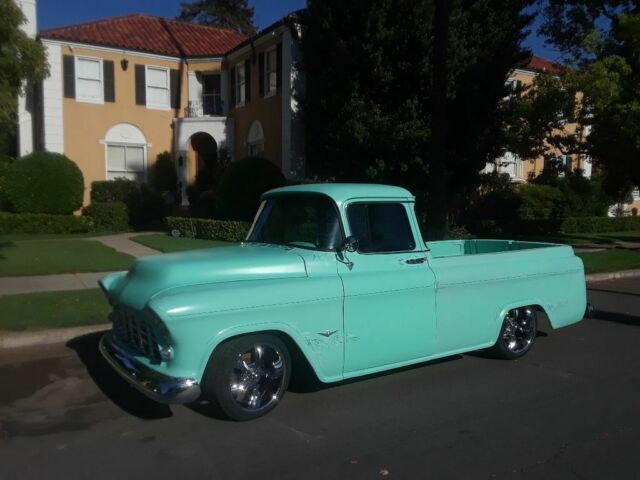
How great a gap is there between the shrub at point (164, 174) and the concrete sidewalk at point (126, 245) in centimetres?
569

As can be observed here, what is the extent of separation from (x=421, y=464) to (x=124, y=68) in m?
23.0

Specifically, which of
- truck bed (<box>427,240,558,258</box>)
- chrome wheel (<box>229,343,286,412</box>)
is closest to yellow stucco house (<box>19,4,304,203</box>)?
truck bed (<box>427,240,558,258</box>)

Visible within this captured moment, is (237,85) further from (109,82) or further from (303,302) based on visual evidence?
(303,302)

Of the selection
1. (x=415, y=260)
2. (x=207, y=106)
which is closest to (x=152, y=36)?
(x=207, y=106)

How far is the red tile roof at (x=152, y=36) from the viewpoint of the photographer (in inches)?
924

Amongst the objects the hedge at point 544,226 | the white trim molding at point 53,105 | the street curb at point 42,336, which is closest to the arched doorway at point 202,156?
the white trim molding at point 53,105

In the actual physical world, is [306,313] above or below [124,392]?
above

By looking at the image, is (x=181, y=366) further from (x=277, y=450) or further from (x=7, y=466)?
(x=7, y=466)

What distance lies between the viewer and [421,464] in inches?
158

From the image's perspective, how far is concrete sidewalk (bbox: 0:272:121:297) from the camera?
934 cm

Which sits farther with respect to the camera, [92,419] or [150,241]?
[150,241]

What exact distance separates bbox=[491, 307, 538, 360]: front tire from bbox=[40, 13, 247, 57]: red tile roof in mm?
21362

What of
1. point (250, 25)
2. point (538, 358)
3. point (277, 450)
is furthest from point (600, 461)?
point (250, 25)

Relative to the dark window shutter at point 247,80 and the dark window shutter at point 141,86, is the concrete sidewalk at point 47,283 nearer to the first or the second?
the dark window shutter at point 247,80
